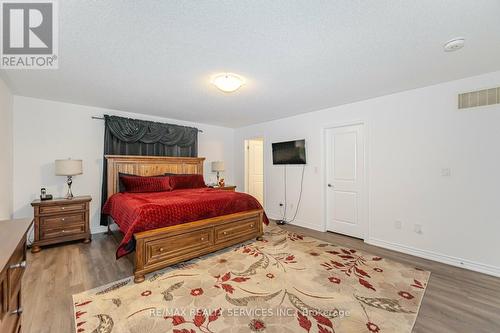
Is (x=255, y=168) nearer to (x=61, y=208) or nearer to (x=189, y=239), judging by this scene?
(x=189, y=239)

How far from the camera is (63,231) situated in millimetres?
3232

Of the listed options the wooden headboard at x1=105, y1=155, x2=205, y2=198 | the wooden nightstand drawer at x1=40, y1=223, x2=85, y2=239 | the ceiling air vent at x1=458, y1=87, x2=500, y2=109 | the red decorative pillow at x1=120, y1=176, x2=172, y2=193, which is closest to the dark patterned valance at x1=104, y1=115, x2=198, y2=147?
the wooden headboard at x1=105, y1=155, x2=205, y2=198

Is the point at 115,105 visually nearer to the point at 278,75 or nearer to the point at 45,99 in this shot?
the point at 45,99

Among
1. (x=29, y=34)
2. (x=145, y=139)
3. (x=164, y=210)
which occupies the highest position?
(x=29, y=34)

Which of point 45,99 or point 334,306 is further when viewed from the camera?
point 45,99

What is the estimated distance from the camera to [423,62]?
87.8 inches

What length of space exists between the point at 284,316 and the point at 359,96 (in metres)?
3.14

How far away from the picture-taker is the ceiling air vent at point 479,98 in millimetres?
2449

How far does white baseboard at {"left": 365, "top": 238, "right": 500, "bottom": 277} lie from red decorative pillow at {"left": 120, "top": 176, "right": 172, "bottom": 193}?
364cm

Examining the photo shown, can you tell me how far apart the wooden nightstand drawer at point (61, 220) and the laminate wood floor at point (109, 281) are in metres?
0.35

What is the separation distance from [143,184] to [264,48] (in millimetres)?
3025

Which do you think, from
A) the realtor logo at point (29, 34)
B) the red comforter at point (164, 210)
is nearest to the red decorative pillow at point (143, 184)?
the red comforter at point (164, 210)

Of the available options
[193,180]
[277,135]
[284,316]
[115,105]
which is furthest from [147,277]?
[277,135]

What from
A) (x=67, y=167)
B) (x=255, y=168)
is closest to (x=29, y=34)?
(x=67, y=167)
